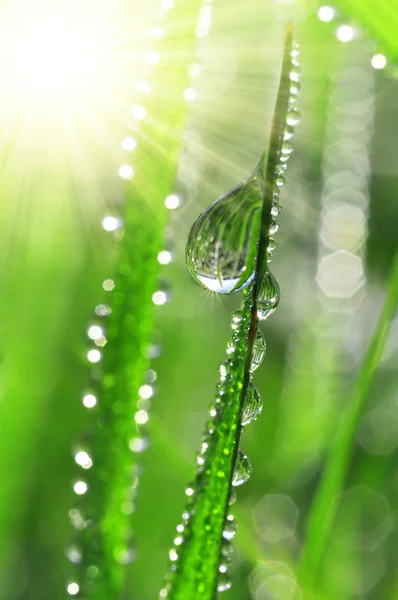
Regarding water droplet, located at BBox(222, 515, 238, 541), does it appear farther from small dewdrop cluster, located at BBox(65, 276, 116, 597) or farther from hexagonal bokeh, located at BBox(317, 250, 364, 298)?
hexagonal bokeh, located at BBox(317, 250, 364, 298)

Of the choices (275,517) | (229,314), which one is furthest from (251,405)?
(229,314)

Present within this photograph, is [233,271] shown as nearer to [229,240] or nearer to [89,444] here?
[229,240]

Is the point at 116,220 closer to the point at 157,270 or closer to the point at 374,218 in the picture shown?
the point at 157,270

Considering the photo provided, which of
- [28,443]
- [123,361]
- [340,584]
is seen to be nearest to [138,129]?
[123,361]

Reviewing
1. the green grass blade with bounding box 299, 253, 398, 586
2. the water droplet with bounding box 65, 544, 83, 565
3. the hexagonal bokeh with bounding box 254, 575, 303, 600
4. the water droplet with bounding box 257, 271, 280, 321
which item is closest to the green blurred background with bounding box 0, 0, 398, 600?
the hexagonal bokeh with bounding box 254, 575, 303, 600

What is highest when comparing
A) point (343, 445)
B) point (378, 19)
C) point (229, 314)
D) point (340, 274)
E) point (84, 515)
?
point (378, 19)
